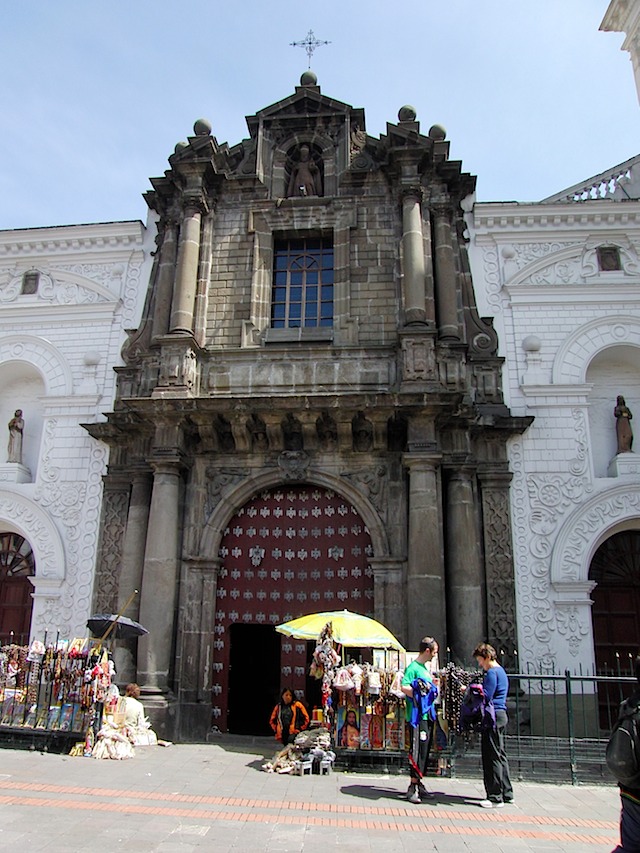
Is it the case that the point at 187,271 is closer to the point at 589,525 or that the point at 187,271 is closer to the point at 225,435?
the point at 225,435

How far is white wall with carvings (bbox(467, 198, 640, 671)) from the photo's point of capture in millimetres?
13523

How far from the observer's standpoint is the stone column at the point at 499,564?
13.2 metres

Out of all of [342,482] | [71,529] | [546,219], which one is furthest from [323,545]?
[546,219]

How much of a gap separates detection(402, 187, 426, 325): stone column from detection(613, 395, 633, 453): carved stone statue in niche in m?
4.71

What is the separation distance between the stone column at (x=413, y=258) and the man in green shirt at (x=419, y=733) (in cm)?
757

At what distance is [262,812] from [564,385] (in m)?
10.6

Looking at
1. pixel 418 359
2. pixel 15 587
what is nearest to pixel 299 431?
pixel 418 359

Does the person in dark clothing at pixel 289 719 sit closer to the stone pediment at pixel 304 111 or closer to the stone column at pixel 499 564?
the stone column at pixel 499 564

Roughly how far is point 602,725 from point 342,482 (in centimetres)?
680

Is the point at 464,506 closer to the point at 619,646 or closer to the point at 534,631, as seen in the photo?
the point at 534,631

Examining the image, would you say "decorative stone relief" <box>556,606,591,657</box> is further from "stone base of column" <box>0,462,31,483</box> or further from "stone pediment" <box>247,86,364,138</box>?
"stone pediment" <box>247,86,364,138</box>

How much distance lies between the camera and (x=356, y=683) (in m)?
9.91

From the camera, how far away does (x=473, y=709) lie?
8.04 meters

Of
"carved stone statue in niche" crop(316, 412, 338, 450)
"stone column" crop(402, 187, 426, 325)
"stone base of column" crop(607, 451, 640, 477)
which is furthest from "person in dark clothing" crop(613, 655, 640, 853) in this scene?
"stone column" crop(402, 187, 426, 325)
